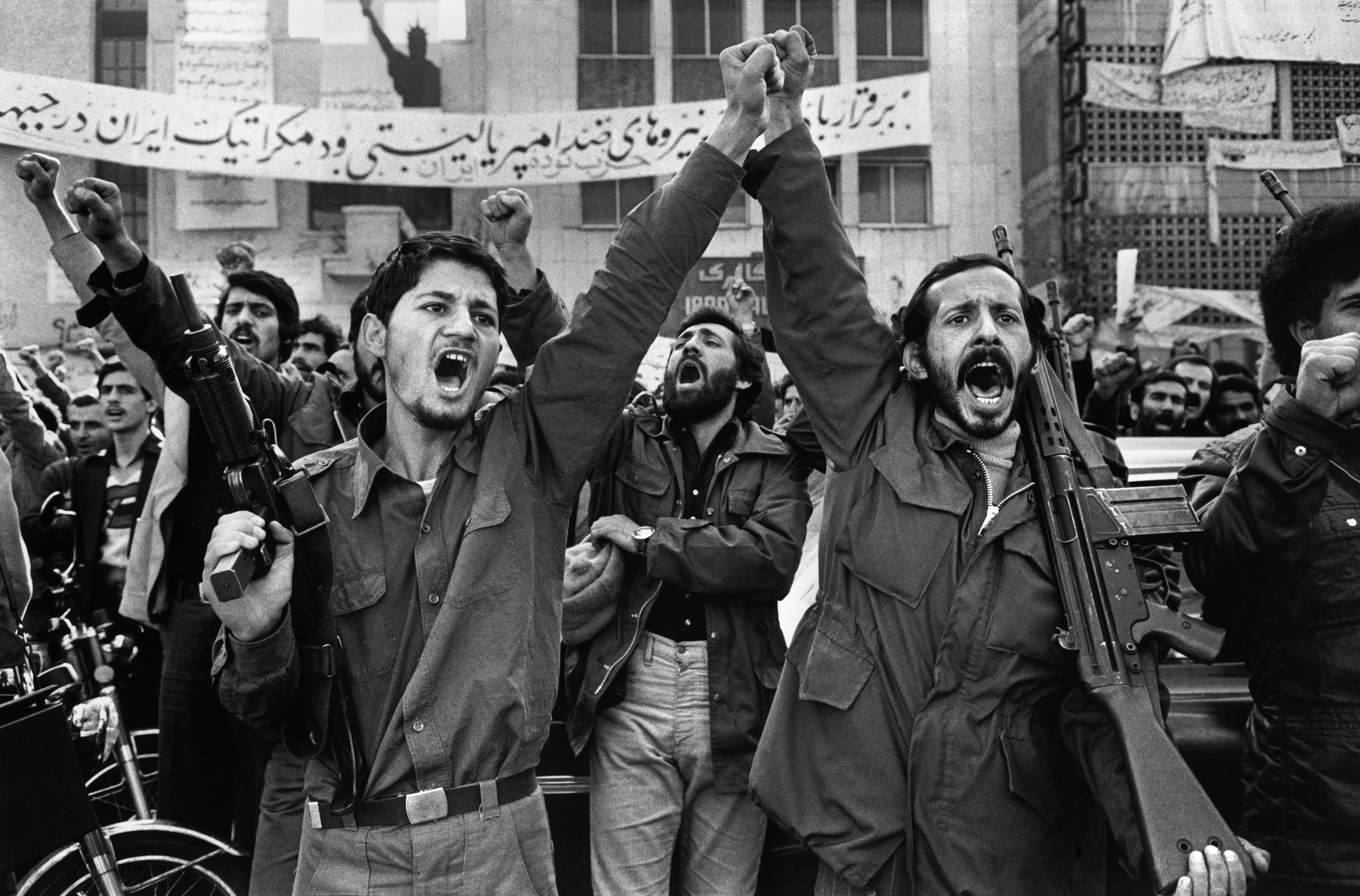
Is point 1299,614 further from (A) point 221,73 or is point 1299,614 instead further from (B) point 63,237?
(A) point 221,73

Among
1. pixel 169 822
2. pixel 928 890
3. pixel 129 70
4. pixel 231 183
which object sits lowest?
pixel 169 822

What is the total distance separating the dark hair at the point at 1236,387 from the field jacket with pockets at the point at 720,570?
12.0 ft

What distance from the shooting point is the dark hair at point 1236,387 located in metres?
6.55

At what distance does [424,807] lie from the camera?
2.13 m

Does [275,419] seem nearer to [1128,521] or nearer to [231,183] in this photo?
[1128,521]

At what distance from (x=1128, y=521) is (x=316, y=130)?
1610cm

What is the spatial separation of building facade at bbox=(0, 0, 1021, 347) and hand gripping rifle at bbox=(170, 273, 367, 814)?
54.2 ft

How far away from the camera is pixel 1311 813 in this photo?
2703 mm

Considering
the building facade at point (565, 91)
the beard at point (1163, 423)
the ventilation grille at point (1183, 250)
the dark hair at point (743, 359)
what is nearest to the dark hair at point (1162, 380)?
the beard at point (1163, 423)

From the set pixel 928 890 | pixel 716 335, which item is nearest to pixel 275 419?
pixel 716 335

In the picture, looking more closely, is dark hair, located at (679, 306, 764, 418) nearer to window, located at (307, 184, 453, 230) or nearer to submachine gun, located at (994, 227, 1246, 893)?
submachine gun, located at (994, 227, 1246, 893)

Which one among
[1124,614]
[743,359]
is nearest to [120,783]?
[743,359]

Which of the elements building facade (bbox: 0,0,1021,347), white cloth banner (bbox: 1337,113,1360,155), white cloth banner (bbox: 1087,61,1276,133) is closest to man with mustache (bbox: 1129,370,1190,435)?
white cloth banner (bbox: 1337,113,1360,155)

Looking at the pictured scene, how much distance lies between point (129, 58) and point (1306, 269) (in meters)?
20.5
